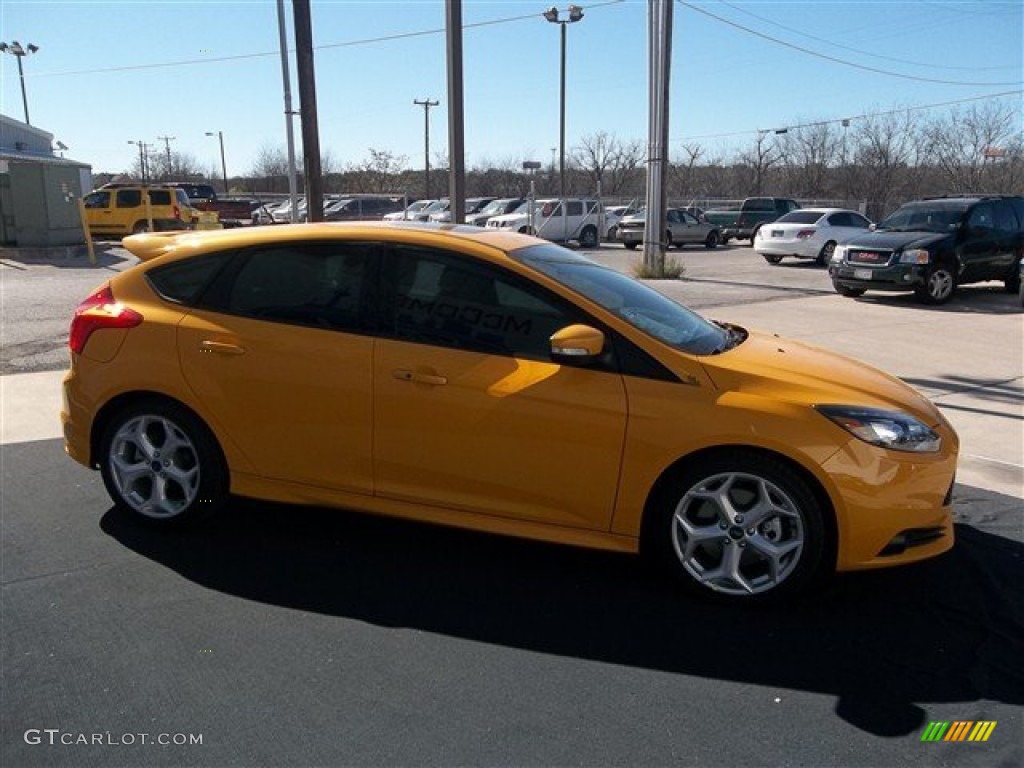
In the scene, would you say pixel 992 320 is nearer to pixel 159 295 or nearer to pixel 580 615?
pixel 580 615

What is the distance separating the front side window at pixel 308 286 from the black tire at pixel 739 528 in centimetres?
160

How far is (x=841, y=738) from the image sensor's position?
2.63 meters

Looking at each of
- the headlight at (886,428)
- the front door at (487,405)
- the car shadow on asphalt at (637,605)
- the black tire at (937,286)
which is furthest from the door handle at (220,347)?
the black tire at (937,286)

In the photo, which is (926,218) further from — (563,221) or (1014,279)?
(563,221)

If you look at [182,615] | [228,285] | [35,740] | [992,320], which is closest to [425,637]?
[182,615]

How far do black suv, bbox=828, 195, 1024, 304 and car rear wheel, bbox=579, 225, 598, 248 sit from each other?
15460mm

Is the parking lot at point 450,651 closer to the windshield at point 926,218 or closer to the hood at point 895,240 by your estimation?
the hood at point 895,240

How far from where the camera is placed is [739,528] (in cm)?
334

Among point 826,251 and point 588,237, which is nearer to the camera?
point 826,251

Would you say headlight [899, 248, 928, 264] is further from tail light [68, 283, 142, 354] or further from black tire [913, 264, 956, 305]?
tail light [68, 283, 142, 354]

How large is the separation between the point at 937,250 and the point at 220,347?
13029mm

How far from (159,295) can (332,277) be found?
0.94m

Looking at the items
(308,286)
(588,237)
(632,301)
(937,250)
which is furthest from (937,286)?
(588,237)

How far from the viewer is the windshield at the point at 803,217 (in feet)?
73.7
